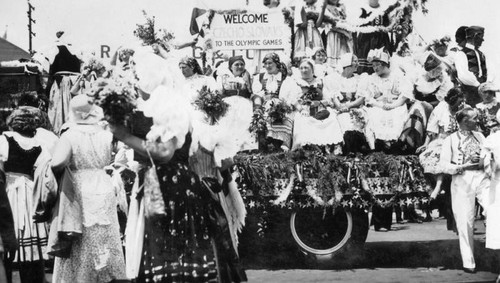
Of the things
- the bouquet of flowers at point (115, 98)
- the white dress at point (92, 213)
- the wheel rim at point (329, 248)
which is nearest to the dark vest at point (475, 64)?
the wheel rim at point (329, 248)

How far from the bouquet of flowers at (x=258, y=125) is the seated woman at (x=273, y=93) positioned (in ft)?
0.16

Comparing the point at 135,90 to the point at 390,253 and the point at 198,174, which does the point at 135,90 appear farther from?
the point at 390,253

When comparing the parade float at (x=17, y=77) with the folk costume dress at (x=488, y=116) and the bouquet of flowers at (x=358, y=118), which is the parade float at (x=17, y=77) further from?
the folk costume dress at (x=488, y=116)

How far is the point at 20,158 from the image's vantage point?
21.7ft

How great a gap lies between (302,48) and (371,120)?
1.14 metres

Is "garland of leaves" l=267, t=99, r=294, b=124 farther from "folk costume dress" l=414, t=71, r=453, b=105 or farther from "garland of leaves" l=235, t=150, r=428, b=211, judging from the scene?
"folk costume dress" l=414, t=71, r=453, b=105

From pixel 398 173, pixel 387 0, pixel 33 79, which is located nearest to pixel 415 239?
pixel 398 173

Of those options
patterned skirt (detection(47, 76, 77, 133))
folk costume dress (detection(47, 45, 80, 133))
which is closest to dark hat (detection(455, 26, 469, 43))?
folk costume dress (detection(47, 45, 80, 133))

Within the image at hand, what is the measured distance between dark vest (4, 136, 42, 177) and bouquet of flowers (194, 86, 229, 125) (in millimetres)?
1636

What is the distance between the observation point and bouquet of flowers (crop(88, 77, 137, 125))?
491 centimetres

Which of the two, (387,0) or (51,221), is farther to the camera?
(387,0)

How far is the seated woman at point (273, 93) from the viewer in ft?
26.7

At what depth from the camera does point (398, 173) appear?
25.6 feet

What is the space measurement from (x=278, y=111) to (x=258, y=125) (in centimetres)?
26
